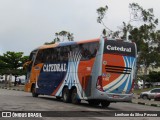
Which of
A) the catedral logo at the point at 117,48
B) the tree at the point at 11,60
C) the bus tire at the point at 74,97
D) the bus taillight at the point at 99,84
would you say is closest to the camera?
the bus taillight at the point at 99,84

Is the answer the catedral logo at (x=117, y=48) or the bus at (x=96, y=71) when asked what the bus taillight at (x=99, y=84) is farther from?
the catedral logo at (x=117, y=48)

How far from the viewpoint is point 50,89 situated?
28297 millimetres

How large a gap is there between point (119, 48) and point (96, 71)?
1826mm

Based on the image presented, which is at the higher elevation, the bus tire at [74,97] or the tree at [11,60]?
the tree at [11,60]

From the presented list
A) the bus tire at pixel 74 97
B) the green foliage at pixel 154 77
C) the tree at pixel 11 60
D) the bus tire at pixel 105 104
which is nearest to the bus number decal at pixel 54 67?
the bus tire at pixel 74 97

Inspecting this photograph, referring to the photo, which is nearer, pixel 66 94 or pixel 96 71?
pixel 96 71

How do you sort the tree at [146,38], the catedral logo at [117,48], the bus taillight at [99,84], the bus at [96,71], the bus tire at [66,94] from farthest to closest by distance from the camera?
the tree at [146,38]
the bus tire at [66,94]
the catedral logo at [117,48]
the bus at [96,71]
the bus taillight at [99,84]

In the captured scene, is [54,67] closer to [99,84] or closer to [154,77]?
[99,84]

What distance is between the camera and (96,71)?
23.1 metres

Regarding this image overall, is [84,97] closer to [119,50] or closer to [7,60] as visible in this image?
[119,50]

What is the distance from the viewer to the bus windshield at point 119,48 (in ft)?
76.2

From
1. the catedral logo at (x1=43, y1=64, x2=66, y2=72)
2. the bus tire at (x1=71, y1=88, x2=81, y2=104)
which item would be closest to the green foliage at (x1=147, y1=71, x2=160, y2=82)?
the catedral logo at (x1=43, y1=64, x2=66, y2=72)

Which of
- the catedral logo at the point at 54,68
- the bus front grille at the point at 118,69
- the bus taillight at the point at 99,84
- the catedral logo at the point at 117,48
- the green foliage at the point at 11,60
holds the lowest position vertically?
the bus taillight at the point at 99,84

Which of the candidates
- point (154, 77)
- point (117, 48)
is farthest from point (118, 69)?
point (154, 77)
